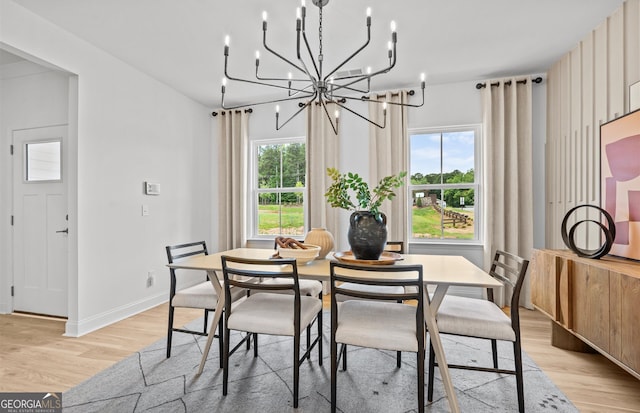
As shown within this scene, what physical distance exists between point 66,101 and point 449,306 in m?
3.91

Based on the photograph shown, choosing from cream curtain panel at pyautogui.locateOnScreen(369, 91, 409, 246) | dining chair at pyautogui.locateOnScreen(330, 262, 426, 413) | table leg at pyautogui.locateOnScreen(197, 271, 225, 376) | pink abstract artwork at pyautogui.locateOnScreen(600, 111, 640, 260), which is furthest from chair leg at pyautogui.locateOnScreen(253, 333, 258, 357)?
pink abstract artwork at pyautogui.locateOnScreen(600, 111, 640, 260)

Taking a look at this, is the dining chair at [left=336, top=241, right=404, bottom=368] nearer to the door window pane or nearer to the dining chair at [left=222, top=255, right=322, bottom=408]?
the dining chair at [left=222, top=255, right=322, bottom=408]

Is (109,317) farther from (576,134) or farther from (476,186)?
(576,134)

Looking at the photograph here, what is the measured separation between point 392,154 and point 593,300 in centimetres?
235

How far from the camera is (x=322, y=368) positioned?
2.16 m

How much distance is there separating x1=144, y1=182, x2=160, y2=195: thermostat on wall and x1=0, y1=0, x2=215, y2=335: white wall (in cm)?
7

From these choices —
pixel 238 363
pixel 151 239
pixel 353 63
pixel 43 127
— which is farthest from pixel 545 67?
pixel 43 127

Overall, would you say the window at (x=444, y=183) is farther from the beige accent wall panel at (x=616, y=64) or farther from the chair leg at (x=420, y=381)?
the chair leg at (x=420, y=381)

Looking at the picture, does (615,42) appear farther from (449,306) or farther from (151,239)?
(151,239)

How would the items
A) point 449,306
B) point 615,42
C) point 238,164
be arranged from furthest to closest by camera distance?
point 238,164, point 615,42, point 449,306

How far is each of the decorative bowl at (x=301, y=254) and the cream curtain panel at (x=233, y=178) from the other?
2.39 metres

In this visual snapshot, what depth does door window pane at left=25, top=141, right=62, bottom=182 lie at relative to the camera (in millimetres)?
3131

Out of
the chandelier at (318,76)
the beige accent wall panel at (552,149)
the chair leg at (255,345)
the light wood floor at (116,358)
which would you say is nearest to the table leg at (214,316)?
the chair leg at (255,345)

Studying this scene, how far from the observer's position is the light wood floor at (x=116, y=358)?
190 cm
